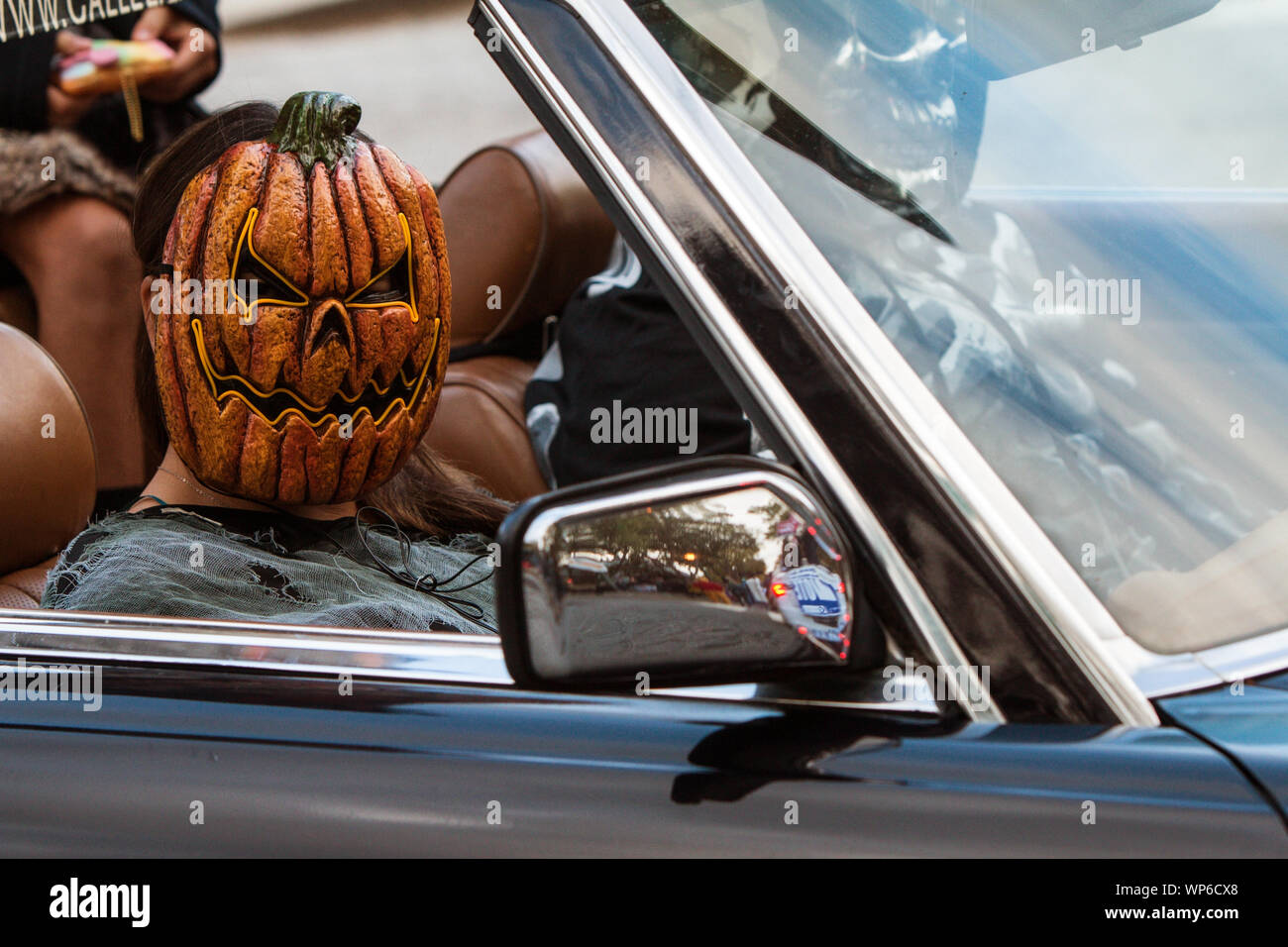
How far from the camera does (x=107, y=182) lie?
3.00 metres

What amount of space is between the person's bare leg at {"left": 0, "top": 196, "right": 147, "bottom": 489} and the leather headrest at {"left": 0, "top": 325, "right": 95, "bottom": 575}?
76 centimetres

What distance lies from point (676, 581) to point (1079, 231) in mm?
480

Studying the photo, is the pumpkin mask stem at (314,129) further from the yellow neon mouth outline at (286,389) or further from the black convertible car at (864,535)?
the black convertible car at (864,535)

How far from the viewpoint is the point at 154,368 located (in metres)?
1.89

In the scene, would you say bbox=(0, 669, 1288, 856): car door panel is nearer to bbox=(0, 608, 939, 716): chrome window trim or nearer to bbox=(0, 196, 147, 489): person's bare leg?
bbox=(0, 608, 939, 716): chrome window trim

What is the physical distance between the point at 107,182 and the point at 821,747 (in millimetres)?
2687

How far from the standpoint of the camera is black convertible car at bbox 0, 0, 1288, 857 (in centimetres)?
85

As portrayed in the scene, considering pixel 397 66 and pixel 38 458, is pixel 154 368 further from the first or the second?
pixel 397 66

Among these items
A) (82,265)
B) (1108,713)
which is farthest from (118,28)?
(1108,713)

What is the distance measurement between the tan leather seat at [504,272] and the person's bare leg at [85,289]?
72 cm

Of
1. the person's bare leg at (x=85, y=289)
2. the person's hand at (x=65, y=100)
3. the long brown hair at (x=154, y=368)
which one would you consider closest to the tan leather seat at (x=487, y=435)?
the long brown hair at (x=154, y=368)

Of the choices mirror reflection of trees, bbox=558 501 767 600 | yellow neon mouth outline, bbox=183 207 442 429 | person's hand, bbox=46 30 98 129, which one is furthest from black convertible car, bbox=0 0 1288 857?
person's hand, bbox=46 30 98 129

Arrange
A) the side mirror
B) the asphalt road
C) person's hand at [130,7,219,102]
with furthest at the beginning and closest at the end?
the asphalt road → person's hand at [130,7,219,102] → the side mirror

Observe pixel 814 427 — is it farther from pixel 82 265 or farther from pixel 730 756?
pixel 82 265
